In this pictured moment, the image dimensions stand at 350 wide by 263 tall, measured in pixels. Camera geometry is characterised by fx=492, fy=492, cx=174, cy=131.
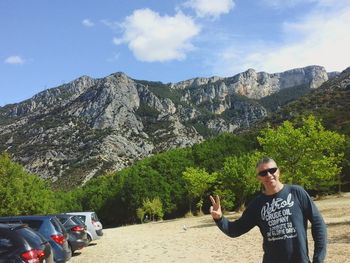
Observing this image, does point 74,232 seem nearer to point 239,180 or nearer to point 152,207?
point 239,180

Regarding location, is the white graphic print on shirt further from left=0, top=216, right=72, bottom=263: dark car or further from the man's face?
left=0, top=216, right=72, bottom=263: dark car

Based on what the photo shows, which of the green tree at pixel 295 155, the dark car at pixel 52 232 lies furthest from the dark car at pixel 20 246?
the green tree at pixel 295 155

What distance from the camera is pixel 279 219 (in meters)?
4.93

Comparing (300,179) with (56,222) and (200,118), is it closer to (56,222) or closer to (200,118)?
(56,222)

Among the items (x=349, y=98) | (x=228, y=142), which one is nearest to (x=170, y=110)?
(x=349, y=98)

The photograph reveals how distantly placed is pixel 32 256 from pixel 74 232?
11105mm

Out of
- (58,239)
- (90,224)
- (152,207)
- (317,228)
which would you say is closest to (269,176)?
(317,228)

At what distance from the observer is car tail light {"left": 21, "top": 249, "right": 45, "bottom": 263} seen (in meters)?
7.67

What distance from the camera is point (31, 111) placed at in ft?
615

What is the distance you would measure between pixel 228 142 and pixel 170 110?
10203 centimetres

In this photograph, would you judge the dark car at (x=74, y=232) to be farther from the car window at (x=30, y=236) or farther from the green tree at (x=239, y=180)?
the green tree at (x=239, y=180)

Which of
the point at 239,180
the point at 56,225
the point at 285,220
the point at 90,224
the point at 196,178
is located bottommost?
the point at 90,224

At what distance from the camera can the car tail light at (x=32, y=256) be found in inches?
302

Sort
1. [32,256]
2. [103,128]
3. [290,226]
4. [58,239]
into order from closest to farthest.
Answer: [290,226]
[32,256]
[58,239]
[103,128]
